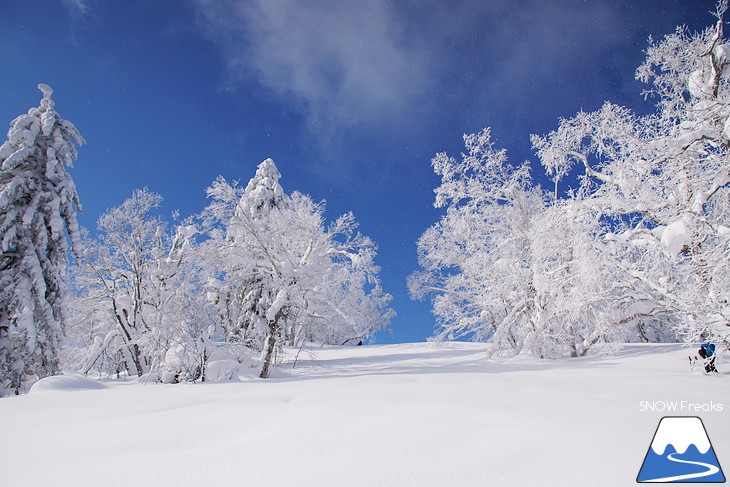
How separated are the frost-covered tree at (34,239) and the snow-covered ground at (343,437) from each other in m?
8.79

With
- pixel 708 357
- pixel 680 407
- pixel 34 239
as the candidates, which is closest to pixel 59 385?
pixel 680 407

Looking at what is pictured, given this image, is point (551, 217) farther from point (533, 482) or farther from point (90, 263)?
point (90, 263)

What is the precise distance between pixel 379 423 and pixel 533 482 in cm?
131

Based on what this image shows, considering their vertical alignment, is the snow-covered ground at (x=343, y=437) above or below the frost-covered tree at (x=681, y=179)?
below

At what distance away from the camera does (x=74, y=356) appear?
602 inches

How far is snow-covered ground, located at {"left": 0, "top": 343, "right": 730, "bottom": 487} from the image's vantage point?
203cm

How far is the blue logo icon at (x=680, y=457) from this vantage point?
1958 millimetres

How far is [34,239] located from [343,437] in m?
13.9

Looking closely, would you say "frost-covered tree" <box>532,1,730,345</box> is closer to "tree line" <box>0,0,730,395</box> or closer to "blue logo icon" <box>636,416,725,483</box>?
"tree line" <box>0,0,730,395</box>

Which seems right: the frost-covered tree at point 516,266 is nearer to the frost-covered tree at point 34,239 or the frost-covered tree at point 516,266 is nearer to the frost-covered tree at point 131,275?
the frost-covered tree at point 131,275

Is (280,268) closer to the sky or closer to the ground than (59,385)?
closer to the sky

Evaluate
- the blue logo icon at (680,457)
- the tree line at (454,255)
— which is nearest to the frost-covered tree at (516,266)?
the tree line at (454,255)

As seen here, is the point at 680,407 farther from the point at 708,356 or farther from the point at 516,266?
the point at 516,266

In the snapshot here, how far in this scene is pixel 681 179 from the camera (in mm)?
7434
